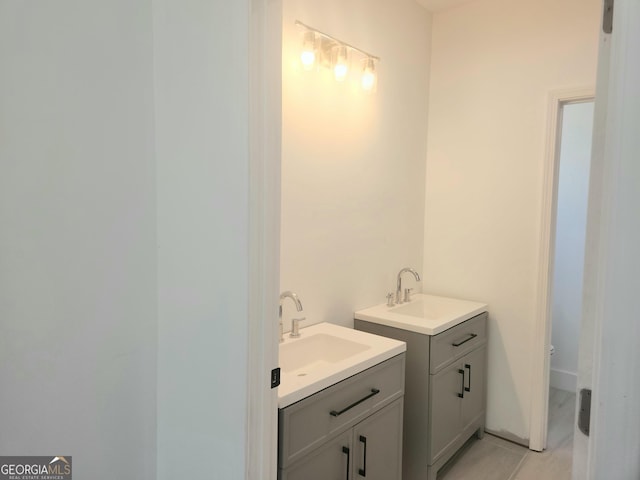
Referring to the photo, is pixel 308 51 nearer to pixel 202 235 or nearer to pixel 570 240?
pixel 202 235

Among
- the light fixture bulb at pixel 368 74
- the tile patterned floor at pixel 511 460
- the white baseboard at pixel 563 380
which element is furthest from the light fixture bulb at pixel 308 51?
the white baseboard at pixel 563 380

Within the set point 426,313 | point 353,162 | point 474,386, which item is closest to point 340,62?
point 353,162

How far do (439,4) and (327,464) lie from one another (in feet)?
9.02

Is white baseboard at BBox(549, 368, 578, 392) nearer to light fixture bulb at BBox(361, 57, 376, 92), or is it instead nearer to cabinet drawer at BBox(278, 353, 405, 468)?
cabinet drawer at BBox(278, 353, 405, 468)

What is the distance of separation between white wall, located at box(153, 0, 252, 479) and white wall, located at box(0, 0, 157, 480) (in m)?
0.07

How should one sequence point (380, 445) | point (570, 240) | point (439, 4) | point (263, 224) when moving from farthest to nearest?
1. point (570, 240)
2. point (439, 4)
3. point (380, 445)
4. point (263, 224)

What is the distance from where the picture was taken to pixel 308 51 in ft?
6.63

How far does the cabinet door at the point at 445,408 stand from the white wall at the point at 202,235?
1.27 m

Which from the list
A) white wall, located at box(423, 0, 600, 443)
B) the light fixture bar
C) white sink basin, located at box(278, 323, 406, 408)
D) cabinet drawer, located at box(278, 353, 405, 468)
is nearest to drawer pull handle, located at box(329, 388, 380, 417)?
cabinet drawer, located at box(278, 353, 405, 468)

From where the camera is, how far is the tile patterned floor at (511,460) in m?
2.42

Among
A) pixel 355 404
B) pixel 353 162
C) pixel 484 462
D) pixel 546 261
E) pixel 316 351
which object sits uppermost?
pixel 353 162

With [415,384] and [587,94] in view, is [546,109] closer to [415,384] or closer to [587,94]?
[587,94]

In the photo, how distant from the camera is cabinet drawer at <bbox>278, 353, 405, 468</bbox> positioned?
1.47 meters

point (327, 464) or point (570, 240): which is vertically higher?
point (570, 240)
